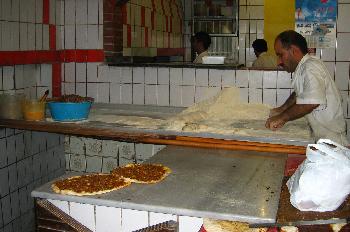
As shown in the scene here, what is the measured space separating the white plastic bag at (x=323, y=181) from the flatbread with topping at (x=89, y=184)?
3.32 feet

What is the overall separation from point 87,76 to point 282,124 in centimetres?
250

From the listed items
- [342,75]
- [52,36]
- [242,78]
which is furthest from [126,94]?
[342,75]

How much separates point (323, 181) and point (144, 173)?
3.73 ft

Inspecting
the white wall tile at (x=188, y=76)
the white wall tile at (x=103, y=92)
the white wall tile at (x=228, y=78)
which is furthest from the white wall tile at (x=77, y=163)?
the white wall tile at (x=228, y=78)

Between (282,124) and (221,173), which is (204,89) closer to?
(282,124)

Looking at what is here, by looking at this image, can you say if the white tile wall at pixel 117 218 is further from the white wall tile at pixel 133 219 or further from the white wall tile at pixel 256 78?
the white wall tile at pixel 256 78

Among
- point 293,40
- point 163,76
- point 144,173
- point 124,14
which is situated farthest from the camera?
point 124,14

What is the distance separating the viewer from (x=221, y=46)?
8.45m

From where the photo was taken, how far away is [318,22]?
4.92m

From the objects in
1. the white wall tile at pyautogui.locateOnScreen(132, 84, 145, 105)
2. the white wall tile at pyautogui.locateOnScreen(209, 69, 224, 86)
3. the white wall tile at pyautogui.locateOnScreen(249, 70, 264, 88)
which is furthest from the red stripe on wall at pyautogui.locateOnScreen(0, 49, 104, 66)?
the white wall tile at pyautogui.locateOnScreen(249, 70, 264, 88)

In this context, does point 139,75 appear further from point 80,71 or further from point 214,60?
point 214,60

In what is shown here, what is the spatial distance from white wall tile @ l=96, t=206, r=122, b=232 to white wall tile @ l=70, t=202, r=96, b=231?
4 centimetres

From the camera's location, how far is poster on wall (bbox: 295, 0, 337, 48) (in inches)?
190

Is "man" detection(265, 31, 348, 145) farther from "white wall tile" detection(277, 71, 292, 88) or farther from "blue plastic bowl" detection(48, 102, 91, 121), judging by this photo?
"blue plastic bowl" detection(48, 102, 91, 121)
